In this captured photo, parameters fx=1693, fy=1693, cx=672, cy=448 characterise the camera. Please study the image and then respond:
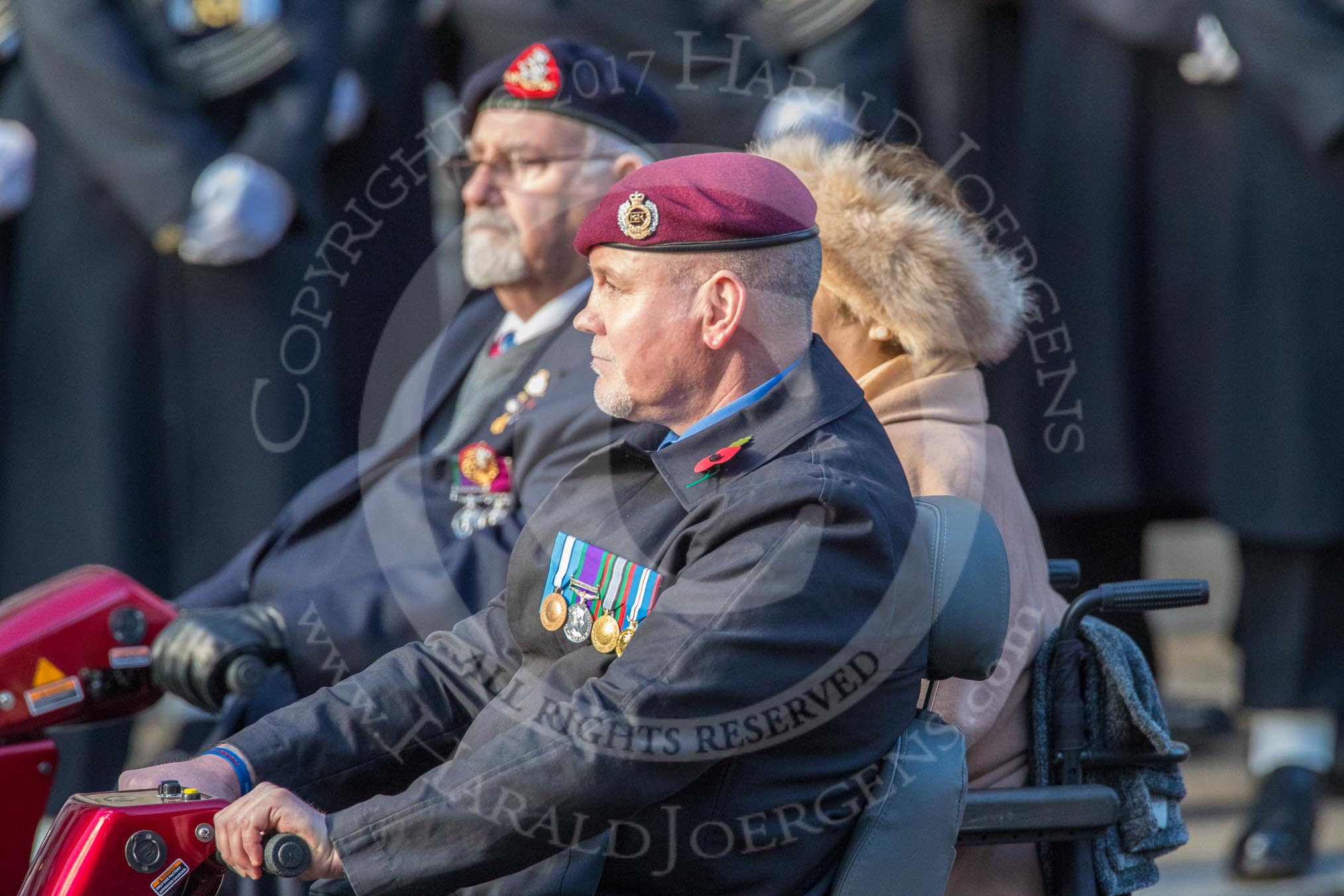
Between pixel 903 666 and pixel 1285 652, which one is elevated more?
pixel 903 666

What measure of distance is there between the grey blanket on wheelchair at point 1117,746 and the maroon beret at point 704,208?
23.9 inches

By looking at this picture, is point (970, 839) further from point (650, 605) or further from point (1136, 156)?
point (1136, 156)

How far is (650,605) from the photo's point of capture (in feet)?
5.52

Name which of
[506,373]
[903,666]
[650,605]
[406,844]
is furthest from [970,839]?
[506,373]

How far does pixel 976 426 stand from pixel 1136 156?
7.09ft

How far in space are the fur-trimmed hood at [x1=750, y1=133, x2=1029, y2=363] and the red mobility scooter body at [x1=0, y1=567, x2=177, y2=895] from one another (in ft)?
3.37

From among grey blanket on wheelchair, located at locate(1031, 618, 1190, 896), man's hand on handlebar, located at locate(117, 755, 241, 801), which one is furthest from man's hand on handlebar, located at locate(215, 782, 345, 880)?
grey blanket on wheelchair, located at locate(1031, 618, 1190, 896)

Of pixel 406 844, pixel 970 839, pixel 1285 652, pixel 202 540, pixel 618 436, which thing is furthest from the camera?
pixel 202 540

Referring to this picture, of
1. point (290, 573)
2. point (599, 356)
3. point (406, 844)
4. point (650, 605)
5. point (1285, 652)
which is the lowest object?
point (1285, 652)

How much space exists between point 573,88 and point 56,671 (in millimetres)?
1157

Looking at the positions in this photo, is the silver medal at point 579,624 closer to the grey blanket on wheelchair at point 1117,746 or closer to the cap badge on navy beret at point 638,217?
the cap badge on navy beret at point 638,217

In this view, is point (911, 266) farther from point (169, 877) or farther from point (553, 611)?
point (169, 877)

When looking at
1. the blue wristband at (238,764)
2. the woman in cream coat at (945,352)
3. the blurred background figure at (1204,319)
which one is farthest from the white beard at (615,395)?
the blurred background figure at (1204,319)

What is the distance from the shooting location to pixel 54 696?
216cm
